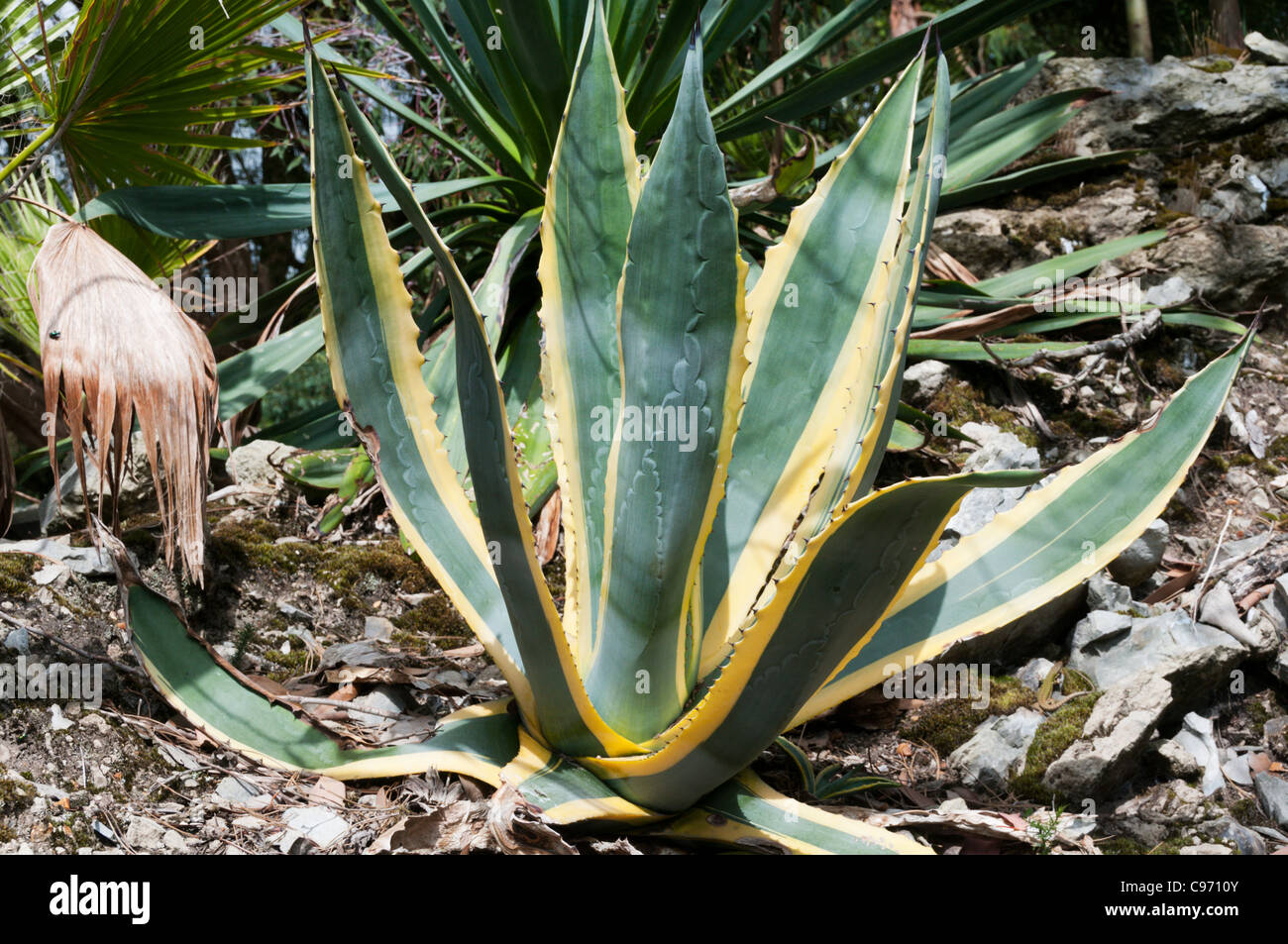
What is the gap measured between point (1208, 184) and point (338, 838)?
8.56 ft

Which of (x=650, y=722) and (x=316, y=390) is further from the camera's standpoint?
(x=316, y=390)

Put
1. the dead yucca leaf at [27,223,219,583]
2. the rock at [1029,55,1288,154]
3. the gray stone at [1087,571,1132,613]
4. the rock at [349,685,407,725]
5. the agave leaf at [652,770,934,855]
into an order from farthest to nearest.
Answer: the rock at [1029,55,1288,154] < the gray stone at [1087,571,1132,613] < the rock at [349,685,407,725] < the dead yucca leaf at [27,223,219,583] < the agave leaf at [652,770,934,855]

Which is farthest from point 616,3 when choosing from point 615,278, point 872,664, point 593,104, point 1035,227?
point 872,664

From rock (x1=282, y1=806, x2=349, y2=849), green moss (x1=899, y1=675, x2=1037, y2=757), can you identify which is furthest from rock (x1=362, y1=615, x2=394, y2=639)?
green moss (x1=899, y1=675, x2=1037, y2=757)

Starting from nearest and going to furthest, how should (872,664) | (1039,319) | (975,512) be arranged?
(872,664) < (975,512) < (1039,319)

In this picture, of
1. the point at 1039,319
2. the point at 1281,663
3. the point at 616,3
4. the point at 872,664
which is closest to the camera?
the point at 872,664

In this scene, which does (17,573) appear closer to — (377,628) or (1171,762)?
(377,628)

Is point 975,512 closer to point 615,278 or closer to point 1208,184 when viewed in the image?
point 615,278

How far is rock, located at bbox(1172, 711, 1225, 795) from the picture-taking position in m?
1.44

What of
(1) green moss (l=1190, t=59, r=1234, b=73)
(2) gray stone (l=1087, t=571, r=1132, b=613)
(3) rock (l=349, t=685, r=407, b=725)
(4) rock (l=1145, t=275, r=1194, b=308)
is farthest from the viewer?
(1) green moss (l=1190, t=59, r=1234, b=73)

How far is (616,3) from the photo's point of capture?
218 cm

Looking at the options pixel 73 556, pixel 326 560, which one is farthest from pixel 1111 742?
pixel 73 556

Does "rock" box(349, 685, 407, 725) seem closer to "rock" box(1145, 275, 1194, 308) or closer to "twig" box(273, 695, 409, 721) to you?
"twig" box(273, 695, 409, 721)

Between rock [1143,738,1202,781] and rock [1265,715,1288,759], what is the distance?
0.52 feet
